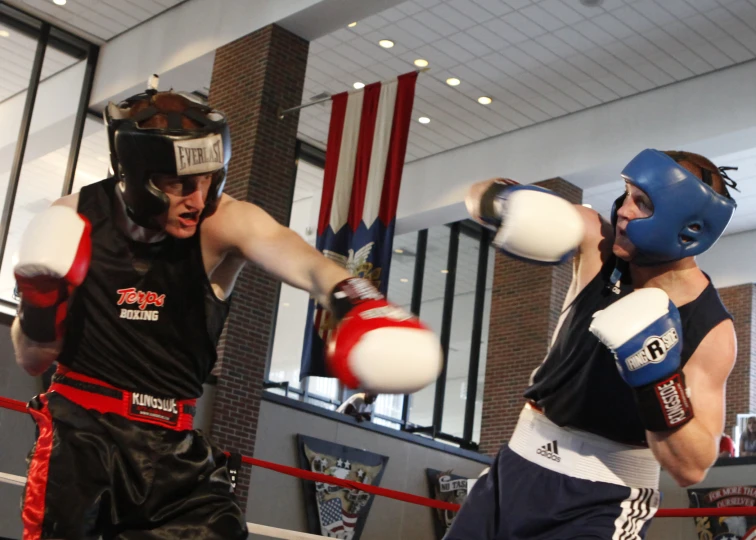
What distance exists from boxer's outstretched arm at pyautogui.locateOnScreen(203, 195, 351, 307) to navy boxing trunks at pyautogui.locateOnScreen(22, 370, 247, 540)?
1.24 feet

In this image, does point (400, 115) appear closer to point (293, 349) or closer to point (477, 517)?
point (293, 349)

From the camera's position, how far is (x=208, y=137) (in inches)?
84.4

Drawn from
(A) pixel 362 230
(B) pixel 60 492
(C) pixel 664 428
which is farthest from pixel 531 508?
(A) pixel 362 230

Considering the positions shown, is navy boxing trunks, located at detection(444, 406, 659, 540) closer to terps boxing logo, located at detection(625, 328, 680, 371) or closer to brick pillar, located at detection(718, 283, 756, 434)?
terps boxing logo, located at detection(625, 328, 680, 371)

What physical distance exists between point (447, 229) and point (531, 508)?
37.4 feet

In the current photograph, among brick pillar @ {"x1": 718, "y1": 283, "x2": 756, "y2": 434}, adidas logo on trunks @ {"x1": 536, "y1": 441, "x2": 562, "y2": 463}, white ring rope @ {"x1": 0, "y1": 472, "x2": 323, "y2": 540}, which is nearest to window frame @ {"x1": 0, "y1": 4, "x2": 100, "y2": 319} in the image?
white ring rope @ {"x1": 0, "y1": 472, "x2": 323, "y2": 540}

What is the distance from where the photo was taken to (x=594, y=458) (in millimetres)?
2410

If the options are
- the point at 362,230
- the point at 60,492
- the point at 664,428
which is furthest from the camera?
the point at 362,230

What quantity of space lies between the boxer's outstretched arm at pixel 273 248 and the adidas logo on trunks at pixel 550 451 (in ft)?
2.56

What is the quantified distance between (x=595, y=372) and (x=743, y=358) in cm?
1199

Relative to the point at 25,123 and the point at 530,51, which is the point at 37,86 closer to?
the point at 25,123

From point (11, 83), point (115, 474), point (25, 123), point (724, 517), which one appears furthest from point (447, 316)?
point (115, 474)

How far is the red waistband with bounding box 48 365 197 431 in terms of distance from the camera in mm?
2109

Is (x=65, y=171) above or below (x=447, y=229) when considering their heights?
below
